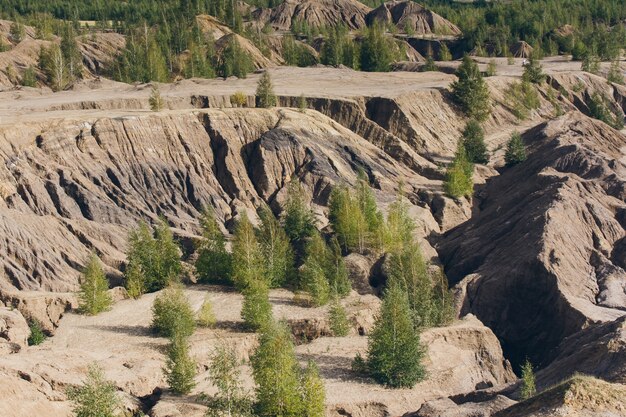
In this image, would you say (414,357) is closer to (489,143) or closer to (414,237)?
(414,237)

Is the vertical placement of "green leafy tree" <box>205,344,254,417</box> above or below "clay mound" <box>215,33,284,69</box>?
below

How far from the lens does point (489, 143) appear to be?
370 feet

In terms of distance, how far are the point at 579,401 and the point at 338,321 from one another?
28.3 meters

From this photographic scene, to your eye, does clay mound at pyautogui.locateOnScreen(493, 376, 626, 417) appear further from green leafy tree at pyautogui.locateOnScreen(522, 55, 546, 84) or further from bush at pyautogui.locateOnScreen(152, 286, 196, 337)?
green leafy tree at pyautogui.locateOnScreen(522, 55, 546, 84)

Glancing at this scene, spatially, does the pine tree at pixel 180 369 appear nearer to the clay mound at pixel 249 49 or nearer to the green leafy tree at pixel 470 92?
the green leafy tree at pixel 470 92

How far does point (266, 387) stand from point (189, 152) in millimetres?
50197

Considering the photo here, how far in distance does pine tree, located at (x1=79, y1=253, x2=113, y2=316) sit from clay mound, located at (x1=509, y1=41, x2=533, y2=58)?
12952cm

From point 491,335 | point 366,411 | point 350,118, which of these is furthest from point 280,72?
point 366,411

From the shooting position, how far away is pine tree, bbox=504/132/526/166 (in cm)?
10356

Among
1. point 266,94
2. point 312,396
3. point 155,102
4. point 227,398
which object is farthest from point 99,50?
point 312,396

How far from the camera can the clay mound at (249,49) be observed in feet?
464

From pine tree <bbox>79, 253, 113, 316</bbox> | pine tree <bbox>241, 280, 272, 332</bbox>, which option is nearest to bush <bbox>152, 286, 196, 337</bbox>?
pine tree <bbox>241, 280, 272, 332</bbox>

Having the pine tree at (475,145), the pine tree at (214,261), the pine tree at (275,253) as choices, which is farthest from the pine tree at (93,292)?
the pine tree at (475,145)

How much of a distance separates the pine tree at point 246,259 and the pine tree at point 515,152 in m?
44.3
